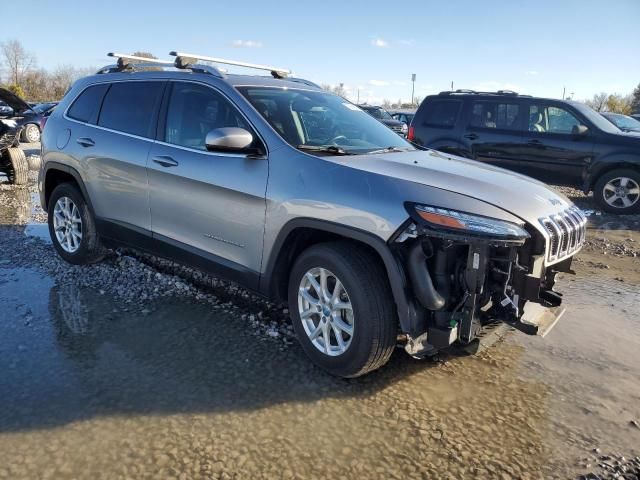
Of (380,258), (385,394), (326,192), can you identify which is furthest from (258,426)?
(326,192)

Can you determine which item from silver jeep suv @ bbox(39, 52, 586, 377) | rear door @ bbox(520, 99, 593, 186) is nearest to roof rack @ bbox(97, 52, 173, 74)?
silver jeep suv @ bbox(39, 52, 586, 377)

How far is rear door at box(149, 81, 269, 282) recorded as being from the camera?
3582 millimetres

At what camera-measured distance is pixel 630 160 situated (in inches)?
337

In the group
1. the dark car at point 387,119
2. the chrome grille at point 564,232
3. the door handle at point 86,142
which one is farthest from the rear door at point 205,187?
the dark car at point 387,119

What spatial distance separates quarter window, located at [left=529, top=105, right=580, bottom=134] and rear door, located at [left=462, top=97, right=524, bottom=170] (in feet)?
0.64

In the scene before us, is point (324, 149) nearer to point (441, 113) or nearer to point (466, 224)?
point (466, 224)

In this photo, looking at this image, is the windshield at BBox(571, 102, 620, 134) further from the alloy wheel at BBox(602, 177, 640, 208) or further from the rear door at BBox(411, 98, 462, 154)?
the rear door at BBox(411, 98, 462, 154)

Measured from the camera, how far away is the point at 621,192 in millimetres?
8727

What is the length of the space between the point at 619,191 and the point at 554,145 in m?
1.27

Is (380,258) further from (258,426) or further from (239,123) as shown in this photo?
(239,123)

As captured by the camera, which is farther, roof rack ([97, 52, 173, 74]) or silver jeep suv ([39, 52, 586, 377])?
Answer: roof rack ([97, 52, 173, 74])

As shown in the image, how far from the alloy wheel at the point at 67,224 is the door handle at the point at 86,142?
2.08 feet

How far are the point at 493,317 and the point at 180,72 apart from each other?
303 cm

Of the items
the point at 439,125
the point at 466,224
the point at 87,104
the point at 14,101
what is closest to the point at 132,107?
the point at 87,104
